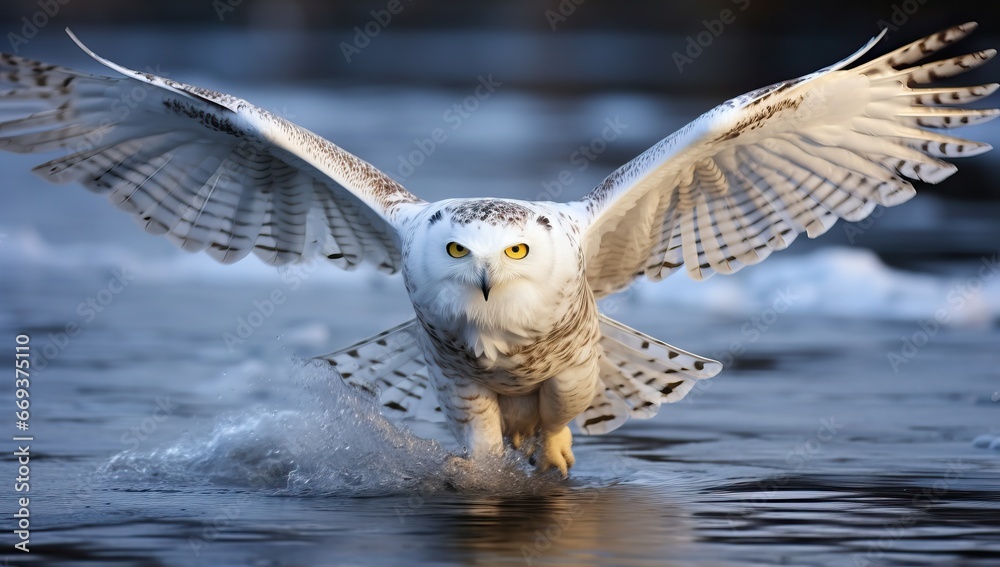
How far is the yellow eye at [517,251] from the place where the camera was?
579 centimetres

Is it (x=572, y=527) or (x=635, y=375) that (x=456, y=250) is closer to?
(x=572, y=527)

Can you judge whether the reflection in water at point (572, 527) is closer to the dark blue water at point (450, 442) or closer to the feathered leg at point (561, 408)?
the dark blue water at point (450, 442)

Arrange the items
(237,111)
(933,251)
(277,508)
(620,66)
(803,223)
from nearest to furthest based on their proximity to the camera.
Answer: (277,508), (237,111), (803,223), (933,251), (620,66)

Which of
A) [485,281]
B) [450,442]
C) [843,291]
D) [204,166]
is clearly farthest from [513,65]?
[485,281]

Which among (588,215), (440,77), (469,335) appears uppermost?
(440,77)

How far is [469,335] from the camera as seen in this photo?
607 cm

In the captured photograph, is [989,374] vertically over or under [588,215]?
under

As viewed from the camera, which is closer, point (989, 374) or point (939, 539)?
point (939, 539)

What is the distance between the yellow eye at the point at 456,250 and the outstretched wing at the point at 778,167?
98 cm

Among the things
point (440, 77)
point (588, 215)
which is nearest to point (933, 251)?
point (588, 215)

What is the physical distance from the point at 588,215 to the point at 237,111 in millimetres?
1691

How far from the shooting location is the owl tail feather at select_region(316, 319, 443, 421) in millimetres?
7355

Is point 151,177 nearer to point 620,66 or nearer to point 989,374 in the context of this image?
point 989,374

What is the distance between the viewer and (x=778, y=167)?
23.4ft
